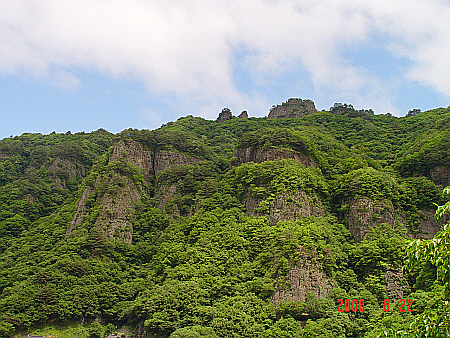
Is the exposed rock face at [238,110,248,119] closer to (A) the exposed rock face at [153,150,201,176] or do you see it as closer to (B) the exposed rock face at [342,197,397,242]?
(A) the exposed rock face at [153,150,201,176]

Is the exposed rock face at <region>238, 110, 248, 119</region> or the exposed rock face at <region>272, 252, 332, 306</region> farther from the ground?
the exposed rock face at <region>238, 110, 248, 119</region>

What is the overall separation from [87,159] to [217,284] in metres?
54.6

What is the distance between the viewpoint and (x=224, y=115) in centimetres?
13212

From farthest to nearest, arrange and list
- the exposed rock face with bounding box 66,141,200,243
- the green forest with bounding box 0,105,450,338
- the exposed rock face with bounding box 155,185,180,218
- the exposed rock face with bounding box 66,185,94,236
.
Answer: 1. the exposed rock face with bounding box 155,185,180,218
2. the exposed rock face with bounding box 66,141,200,243
3. the exposed rock face with bounding box 66,185,94,236
4. the green forest with bounding box 0,105,450,338

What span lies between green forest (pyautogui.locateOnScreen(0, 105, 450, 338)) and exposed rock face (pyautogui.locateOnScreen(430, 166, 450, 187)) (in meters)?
0.19

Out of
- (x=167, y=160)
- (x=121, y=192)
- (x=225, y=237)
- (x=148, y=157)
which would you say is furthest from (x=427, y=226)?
(x=148, y=157)

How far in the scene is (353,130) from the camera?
97.2 m

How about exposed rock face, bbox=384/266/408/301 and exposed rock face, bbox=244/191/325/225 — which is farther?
exposed rock face, bbox=244/191/325/225

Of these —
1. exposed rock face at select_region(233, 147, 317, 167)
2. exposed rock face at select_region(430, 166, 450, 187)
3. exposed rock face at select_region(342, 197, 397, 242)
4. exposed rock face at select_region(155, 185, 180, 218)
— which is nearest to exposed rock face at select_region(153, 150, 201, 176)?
exposed rock face at select_region(155, 185, 180, 218)

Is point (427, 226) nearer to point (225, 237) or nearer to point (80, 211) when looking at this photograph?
point (225, 237)

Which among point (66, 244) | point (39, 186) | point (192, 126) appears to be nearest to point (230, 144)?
point (192, 126)

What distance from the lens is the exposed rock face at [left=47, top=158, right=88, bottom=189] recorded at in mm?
A: 86812
